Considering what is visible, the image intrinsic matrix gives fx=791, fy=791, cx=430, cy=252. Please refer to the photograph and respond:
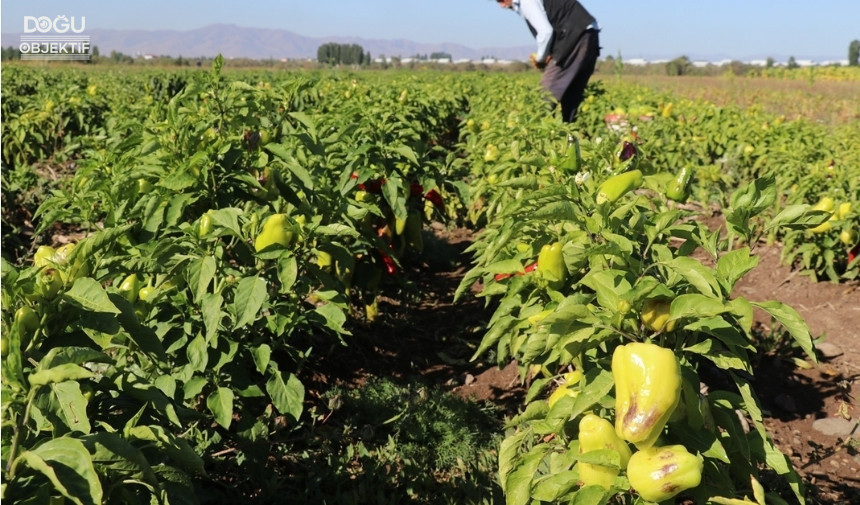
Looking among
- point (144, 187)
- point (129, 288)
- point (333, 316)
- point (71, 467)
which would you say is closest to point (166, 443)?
point (71, 467)

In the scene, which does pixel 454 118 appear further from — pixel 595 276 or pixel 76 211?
pixel 595 276

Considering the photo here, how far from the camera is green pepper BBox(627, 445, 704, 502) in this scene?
1.73 metres

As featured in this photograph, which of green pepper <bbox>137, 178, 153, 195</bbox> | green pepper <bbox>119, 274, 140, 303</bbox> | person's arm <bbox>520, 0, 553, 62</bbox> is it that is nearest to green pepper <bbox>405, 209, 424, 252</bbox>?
green pepper <bbox>137, 178, 153, 195</bbox>

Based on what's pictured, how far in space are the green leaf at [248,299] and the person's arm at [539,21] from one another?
18.1 feet

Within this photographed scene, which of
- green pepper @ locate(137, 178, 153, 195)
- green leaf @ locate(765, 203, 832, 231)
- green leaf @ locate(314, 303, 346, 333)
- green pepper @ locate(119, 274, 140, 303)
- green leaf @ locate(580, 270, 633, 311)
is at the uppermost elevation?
green leaf @ locate(765, 203, 832, 231)

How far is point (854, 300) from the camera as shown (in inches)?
192

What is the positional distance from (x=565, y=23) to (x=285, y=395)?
588 cm

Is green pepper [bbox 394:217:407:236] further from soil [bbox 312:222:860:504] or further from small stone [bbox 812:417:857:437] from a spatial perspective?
small stone [bbox 812:417:857:437]

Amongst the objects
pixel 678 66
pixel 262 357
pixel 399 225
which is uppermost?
pixel 678 66

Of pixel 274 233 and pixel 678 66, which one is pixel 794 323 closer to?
pixel 274 233

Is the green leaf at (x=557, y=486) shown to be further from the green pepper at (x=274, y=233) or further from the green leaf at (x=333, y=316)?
the green pepper at (x=274, y=233)

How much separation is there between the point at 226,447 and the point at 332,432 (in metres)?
0.47

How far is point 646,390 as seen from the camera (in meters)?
1.71

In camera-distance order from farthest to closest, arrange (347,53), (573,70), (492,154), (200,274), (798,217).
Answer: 1. (347,53)
2. (573,70)
3. (492,154)
4. (200,274)
5. (798,217)
